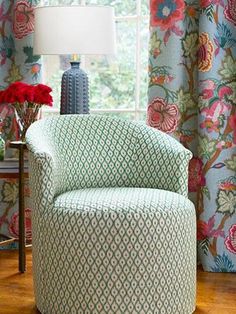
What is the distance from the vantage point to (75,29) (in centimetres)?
356

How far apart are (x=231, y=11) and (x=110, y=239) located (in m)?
1.46

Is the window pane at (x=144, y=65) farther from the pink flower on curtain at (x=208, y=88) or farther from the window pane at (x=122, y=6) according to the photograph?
the pink flower on curtain at (x=208, y=88)

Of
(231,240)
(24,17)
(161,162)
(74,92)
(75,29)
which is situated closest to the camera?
(161,162)

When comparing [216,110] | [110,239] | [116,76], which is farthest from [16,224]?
[110,239]

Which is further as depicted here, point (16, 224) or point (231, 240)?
point (16, 224)

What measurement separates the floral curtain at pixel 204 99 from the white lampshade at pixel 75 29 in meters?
0.32

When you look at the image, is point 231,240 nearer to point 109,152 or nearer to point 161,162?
point 161,162

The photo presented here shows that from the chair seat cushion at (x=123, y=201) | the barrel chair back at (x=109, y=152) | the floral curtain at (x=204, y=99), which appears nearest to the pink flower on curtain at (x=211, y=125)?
the floral curtain at (x=204, y=99)

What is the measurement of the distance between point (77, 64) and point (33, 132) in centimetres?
67

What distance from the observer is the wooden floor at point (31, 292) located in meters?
3.18

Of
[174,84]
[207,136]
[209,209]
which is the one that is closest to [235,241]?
[209,209]

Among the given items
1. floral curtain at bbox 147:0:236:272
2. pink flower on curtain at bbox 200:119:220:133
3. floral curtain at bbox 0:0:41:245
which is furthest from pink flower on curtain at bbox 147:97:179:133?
floral curtain at bbox 0:0:41:245

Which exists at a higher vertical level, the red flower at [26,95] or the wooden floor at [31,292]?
the red flower at [26,95]

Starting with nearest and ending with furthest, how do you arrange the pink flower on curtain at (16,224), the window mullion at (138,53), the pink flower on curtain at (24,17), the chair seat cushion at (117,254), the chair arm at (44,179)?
1. the chair seat cushion at (117,254)
2. the chair arm at (44,179)
3. the pink flower on curtain at (24,17)
4. the window mullion at (138,53)
5. the pink flower on curtain at (16,224)
